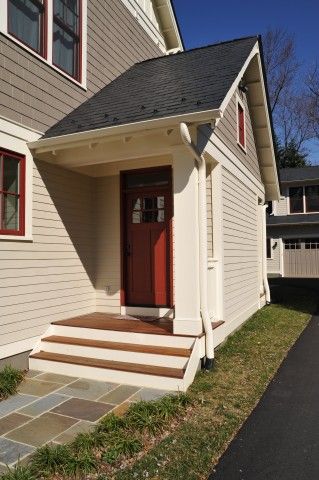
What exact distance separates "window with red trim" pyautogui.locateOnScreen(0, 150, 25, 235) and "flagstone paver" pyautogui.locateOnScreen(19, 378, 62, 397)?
1.88 metres

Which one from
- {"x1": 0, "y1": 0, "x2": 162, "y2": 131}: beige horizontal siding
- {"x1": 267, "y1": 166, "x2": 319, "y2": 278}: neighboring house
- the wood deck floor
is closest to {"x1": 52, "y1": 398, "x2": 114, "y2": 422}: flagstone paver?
the wood deck floor

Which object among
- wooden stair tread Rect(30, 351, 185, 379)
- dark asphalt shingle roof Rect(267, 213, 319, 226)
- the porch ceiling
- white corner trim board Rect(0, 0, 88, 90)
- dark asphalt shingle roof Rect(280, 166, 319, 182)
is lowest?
wooden stair tread Rect(30, 351, 185, 379)

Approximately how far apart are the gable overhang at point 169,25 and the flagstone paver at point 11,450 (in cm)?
1022

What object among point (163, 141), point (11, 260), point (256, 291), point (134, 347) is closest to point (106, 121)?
point (163, 141)

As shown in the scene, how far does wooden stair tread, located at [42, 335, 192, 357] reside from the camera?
504 centimetres

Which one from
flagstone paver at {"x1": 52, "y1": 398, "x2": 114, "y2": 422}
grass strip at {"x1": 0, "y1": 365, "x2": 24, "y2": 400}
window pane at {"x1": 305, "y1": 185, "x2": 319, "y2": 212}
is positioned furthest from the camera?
window pane at {"x1": 305, "y1": 185, "x2": 319, "y2": 212}

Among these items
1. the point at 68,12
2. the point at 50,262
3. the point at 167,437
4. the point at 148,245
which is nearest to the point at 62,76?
the point at 68,12

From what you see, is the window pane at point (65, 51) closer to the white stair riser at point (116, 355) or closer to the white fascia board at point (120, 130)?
the white fascia board at point (120, 130)

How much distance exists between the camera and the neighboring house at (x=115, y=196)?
526 centimetres

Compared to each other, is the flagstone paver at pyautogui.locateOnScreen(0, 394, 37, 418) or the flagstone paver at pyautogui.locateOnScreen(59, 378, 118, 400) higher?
the flagstone paver at pyautogui.locateOnScreen(59, 378, 118, 400)

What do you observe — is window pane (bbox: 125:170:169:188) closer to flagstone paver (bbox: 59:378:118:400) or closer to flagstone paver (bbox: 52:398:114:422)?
flagstone paver (bbox: 59:378:118:400)

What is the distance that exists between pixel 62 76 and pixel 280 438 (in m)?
5.67

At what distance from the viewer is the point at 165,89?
631cm

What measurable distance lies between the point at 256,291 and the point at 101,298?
4.98m
